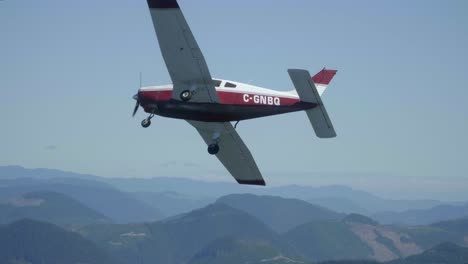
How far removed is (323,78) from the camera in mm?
43938

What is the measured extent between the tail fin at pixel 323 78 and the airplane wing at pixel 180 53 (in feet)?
26.3

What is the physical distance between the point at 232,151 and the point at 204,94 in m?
9.35

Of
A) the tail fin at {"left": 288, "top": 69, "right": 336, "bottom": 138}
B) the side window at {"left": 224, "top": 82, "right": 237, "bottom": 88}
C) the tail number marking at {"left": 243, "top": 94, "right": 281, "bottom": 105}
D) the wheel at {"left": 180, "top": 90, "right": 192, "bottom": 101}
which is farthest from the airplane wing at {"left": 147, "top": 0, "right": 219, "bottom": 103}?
the tail fin at {"left": 288, "top": 69, "right": 336, "bottom": 138}

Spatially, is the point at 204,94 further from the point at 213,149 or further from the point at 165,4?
the point at 165,4

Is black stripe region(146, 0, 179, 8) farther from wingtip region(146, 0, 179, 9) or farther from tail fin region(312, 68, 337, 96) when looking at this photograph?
tail fin region(312, 68, 337, 96)

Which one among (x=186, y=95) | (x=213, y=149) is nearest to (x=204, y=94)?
(x=186, y=95)

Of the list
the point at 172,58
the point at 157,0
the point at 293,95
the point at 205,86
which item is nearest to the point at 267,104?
the point at 293,95

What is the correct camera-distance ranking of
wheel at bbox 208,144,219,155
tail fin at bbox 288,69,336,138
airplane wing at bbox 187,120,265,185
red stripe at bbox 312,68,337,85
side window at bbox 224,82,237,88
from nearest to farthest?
tail fin at bbox 288,69,336,138 → side window at bbox 224,82,237,88 → red stripe at bbox 312,68,337,85 → wheel at bbox 208,144,219,155 → airplane wing at bbox 187,120,265,185

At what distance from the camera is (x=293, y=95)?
40.3 m

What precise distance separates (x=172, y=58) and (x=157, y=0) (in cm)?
413

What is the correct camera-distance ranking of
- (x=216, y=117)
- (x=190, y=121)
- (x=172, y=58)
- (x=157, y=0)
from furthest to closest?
(x=190, y=121) < (x=216, y=117) < (x=172, y=58) < (x=157, y=0)

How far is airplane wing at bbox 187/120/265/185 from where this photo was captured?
4591 cm

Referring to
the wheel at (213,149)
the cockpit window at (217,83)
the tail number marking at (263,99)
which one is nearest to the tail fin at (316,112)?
the tail number marking at (263,99)

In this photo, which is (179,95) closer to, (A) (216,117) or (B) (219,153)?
(A) (216,117)
